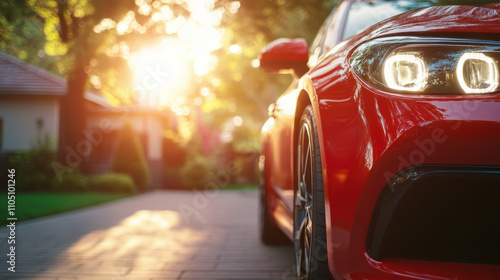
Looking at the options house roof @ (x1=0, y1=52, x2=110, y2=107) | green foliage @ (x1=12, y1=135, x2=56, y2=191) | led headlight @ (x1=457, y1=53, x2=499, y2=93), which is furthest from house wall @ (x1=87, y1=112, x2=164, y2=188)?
led headlight @ (x1=457, y1=53, x2=499, y2=93)

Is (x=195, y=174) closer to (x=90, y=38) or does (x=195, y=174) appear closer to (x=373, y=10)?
(x=90, y=38)

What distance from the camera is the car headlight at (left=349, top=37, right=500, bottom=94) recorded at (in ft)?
5.08

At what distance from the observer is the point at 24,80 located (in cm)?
841

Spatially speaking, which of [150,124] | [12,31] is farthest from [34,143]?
[150,124]

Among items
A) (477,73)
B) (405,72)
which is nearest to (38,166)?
(405,72)

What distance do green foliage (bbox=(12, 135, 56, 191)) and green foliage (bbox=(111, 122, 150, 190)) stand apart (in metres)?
5.22

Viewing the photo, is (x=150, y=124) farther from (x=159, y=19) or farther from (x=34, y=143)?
(x=34, y=143)

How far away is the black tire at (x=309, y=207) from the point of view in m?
1.82

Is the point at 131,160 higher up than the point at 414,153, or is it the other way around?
the point at 414,153

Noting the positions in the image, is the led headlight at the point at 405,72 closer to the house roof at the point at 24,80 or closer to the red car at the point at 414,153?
the red car at the point at 414,153

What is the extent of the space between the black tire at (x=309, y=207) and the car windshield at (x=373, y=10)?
73 cm

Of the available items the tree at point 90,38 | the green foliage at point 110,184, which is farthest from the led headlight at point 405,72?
the green foliage at point 110,184

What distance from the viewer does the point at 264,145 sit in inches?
164

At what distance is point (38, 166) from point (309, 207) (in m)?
7.27
